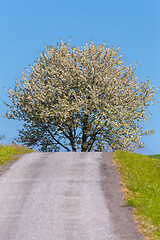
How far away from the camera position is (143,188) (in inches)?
636

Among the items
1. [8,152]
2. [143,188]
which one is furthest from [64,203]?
[8,152]

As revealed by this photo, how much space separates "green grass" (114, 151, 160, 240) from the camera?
480 inches

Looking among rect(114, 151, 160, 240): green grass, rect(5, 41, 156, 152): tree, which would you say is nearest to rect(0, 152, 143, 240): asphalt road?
rect(114, 151, 160, 240): green grass

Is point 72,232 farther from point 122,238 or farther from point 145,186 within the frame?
point 145,186

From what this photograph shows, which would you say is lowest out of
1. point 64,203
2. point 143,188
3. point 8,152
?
point 64,203

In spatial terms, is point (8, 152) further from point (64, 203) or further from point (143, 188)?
point (143, 188)

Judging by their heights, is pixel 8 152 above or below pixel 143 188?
above

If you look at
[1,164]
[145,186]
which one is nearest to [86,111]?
[1,164]

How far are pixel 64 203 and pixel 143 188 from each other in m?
4.74

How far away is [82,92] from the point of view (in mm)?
34562

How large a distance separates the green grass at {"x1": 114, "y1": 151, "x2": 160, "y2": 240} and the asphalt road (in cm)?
46

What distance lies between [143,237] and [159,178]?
9.60 m

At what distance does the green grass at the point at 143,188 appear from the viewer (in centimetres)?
1219

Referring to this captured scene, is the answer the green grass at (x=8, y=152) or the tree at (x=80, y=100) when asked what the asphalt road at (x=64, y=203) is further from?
the tree at (x=80, y=100)
